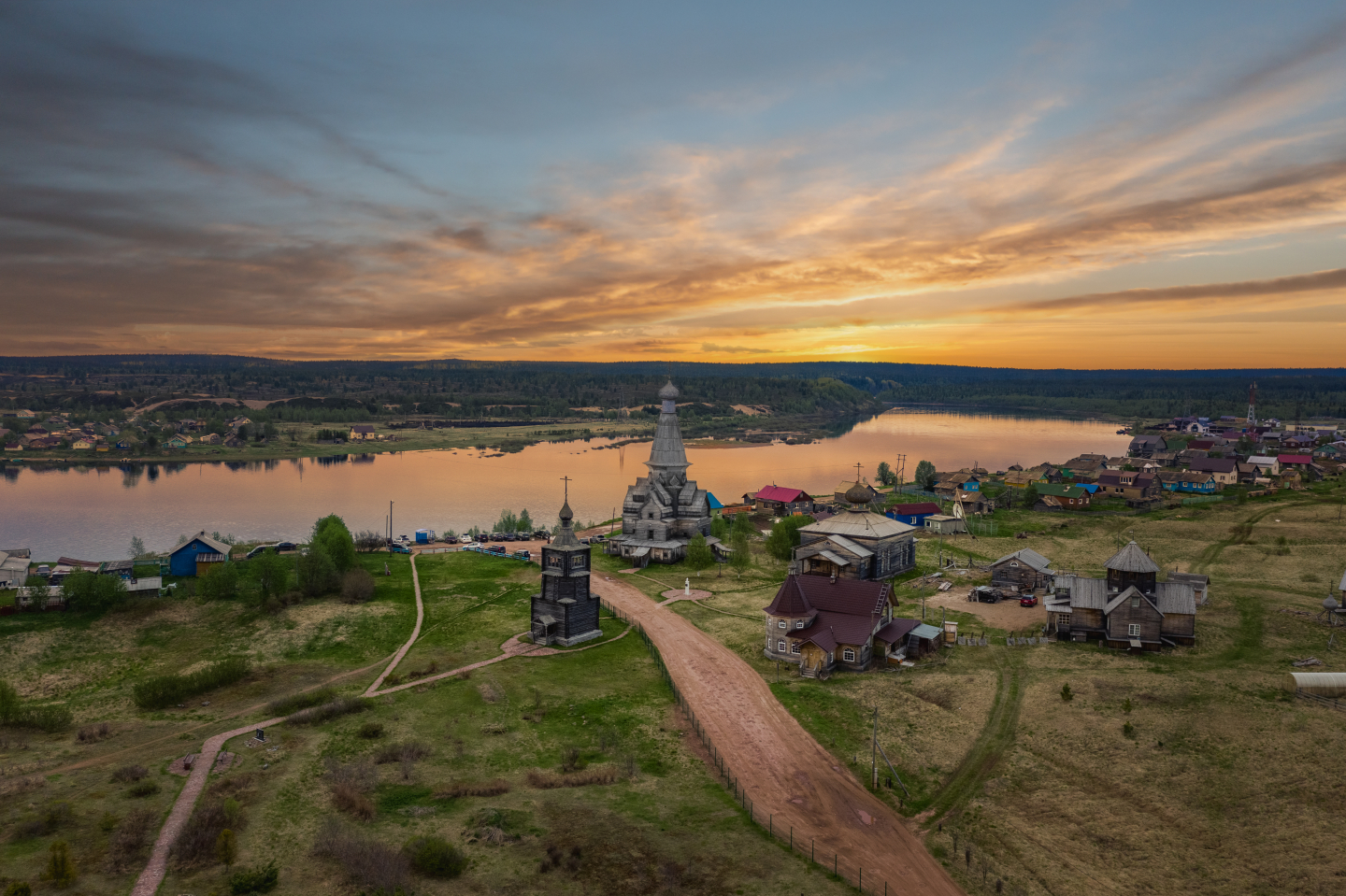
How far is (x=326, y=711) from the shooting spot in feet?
103

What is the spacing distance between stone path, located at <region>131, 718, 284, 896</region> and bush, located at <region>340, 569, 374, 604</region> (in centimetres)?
1761

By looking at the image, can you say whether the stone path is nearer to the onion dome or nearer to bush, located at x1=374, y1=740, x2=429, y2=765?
bush, located at x1=374, y1=740, x2=429, y2=765

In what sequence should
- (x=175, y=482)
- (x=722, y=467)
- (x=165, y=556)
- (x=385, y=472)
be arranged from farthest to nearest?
(x=722, y=467), (x=385, y=472), (x=175, y=482), (x=165, y=556)

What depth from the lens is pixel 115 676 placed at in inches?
1507

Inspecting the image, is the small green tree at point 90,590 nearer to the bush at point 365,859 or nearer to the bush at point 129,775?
the bush at point 129,775

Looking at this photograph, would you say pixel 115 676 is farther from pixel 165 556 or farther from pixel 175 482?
pixel 175 482

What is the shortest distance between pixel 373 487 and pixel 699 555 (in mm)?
69400

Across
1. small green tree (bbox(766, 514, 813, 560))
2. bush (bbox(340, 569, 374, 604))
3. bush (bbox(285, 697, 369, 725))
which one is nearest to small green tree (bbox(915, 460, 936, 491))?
small green tree (bbox(766, 514, 813, 560))

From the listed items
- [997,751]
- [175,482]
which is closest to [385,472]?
[175,482]

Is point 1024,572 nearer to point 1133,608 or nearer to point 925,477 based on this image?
point 1133,608

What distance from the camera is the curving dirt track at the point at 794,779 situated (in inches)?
872

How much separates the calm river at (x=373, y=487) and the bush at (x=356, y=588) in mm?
32458

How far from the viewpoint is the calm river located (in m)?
81.8

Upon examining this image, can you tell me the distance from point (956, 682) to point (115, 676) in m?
39.9
